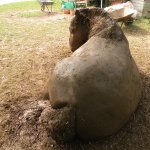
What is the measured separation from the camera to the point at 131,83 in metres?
3.13

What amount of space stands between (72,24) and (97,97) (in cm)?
182

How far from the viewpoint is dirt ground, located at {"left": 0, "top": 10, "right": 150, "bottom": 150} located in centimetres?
310

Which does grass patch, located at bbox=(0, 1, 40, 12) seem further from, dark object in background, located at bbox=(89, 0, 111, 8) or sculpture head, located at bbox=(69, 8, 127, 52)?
sculpture head, located at bbox=(69, 8, 127, 52)

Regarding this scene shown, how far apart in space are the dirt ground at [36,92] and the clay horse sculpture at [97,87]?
0.63ft

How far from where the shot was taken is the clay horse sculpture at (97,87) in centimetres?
276

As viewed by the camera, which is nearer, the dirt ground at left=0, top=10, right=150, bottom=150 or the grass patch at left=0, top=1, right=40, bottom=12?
the dirt ground at left=0, top=10, right=150, bottom=150

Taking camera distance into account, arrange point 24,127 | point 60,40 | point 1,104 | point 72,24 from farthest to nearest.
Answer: point 60,40 → point 72,24 → point 1,104 → point 24,127

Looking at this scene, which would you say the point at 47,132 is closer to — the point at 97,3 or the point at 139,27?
the point at 139,27

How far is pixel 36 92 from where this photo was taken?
4078mm

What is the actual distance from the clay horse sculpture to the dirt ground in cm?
19

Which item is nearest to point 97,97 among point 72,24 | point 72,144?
point 72,144

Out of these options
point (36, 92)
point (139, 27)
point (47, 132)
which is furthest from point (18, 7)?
point (47, 132)

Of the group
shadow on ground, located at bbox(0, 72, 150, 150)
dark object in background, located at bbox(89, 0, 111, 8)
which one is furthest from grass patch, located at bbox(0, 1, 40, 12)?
shadow on ground, located at bbox(0, 72, 150, 150)

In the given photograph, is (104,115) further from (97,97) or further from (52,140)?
(52,140)
